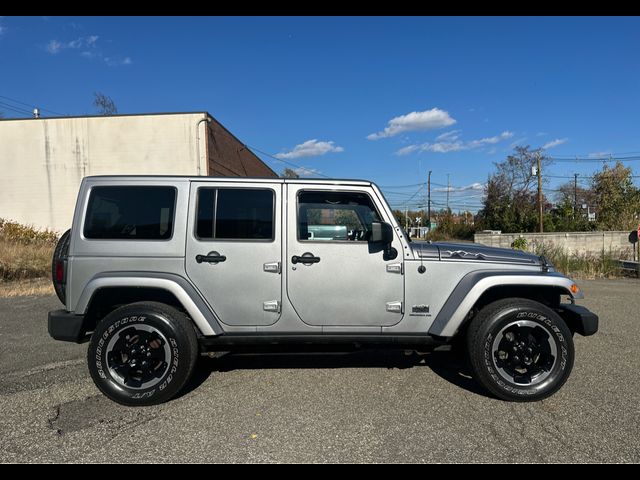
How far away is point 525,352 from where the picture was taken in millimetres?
3402

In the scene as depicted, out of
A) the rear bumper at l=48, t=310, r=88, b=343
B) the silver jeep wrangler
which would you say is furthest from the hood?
the rear bumper at l=48, t=310, r=88, b=343

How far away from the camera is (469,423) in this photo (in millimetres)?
2998

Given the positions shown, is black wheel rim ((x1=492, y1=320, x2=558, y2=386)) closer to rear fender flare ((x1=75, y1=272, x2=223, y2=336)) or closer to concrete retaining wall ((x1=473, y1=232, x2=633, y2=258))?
rear fender flare ((x1=75, y1=272, x2=223, y2=336))

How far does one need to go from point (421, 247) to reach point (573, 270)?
1068cm

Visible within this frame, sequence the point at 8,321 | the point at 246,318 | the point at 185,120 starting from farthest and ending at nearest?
the point at 185,120 → the point at 8,321 → the point at 246,318

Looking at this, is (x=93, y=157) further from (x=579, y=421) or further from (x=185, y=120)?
(x=579, y=421)

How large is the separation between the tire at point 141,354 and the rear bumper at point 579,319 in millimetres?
3334

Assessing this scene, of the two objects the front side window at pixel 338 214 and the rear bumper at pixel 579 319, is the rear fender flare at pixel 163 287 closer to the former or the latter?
the front side window at pixel 338 214

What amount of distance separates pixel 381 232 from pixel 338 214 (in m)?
0.49

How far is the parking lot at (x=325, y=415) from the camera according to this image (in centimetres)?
262

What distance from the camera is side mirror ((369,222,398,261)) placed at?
3266mm

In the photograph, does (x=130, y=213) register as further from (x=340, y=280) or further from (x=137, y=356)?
(x=340, y=280)

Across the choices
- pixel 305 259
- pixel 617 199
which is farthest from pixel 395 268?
pixel 617 199
